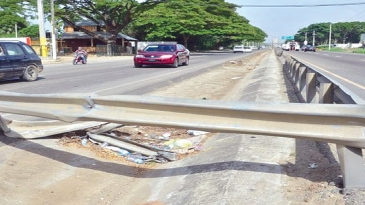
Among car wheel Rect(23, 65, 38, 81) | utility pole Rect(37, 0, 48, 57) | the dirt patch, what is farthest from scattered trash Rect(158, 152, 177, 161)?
utility pole Rect(37, 0, 48, 57)

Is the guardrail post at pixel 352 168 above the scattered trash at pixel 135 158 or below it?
above

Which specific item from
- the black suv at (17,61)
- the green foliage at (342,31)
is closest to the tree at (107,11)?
the black suv at (17,61)

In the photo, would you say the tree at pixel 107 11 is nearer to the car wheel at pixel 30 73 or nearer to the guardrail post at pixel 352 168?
the car wheel at pixel 30 73

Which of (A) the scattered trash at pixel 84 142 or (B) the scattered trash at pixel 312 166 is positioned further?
(A) the scattered trash at pixel 84 142

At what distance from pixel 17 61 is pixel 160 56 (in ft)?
32.4

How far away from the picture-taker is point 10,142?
5.48 meters

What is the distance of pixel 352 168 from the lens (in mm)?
3438

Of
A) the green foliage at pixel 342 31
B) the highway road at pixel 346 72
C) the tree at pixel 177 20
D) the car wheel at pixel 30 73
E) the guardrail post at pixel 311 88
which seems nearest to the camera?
the guardrail post at pixel 311 88

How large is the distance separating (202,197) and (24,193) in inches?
72.3

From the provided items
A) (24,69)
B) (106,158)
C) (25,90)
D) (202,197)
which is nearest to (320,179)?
(202,197)

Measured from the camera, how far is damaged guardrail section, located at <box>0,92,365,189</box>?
3.46m

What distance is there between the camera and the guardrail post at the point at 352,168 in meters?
3.42

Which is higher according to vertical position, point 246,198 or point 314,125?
point 314,125

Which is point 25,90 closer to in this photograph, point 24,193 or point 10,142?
point 10,142
